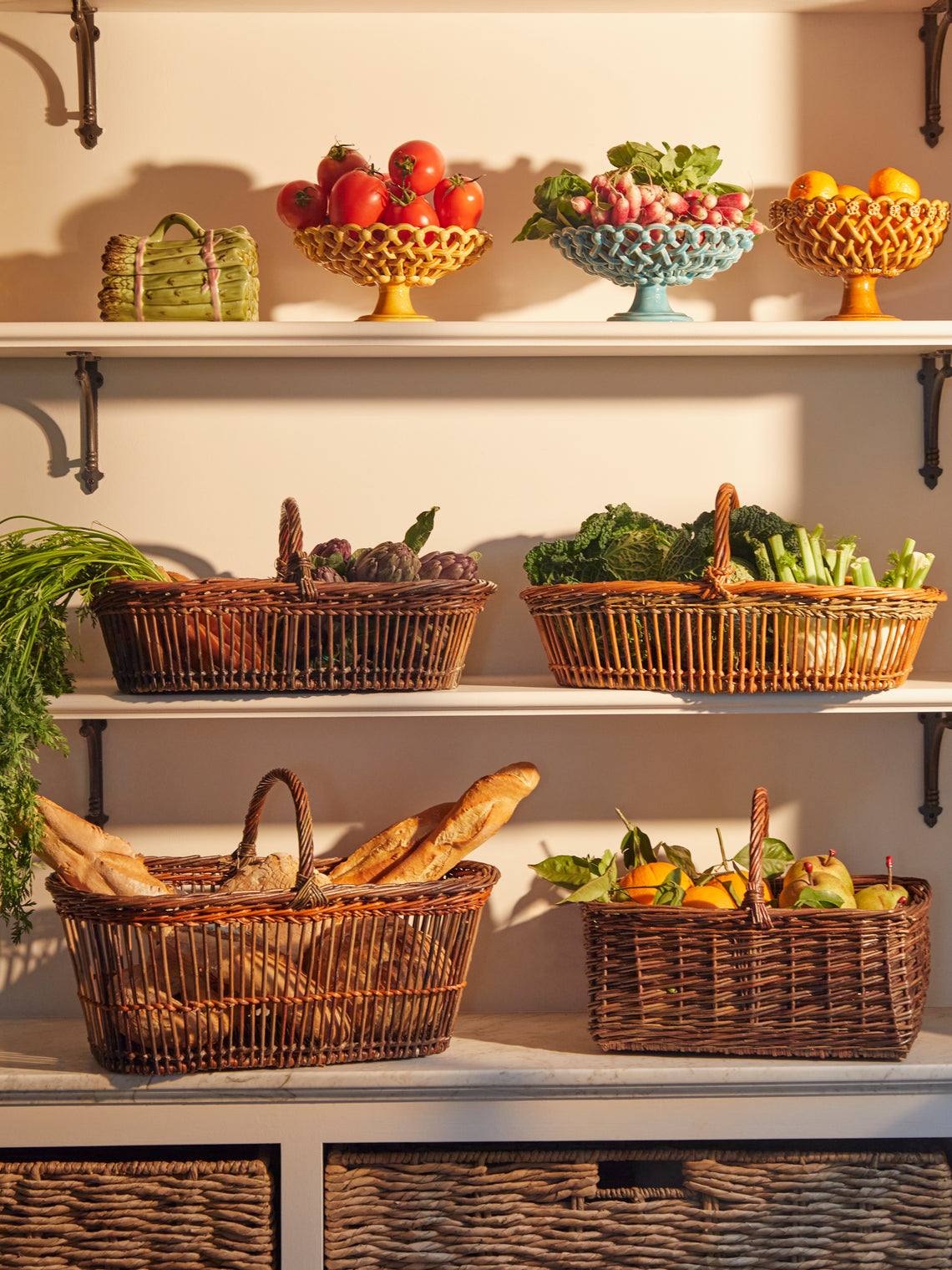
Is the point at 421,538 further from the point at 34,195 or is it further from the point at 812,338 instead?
the point at 34,195

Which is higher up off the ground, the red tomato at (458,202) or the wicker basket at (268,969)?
the red tomato at (458,202)

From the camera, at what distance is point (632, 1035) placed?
4.93ft

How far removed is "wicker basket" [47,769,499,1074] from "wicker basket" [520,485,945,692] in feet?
1.17

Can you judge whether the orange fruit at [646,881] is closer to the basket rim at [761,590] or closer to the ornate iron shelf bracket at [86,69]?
the basket rim at [761,590]

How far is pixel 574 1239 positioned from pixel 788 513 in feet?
3.46

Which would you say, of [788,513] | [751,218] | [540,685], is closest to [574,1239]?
A: [540,685]

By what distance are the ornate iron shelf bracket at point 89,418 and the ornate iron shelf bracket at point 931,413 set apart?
123 centimetres

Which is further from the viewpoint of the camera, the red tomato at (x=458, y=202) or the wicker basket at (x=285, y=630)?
the red tomato at (x=458, y=202)

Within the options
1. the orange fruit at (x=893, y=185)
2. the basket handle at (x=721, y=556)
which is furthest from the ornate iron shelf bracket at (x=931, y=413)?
the basket handle at (x=721, y=556)

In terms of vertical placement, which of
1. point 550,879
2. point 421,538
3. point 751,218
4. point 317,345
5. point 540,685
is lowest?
point 550,879

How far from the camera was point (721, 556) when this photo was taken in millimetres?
1478

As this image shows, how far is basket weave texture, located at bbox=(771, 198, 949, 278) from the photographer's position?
5.26 ft

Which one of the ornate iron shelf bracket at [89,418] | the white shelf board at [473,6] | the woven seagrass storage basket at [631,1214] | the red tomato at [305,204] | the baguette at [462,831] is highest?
the white shelf board at [473,6]

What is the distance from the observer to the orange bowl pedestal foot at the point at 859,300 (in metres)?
1.68
